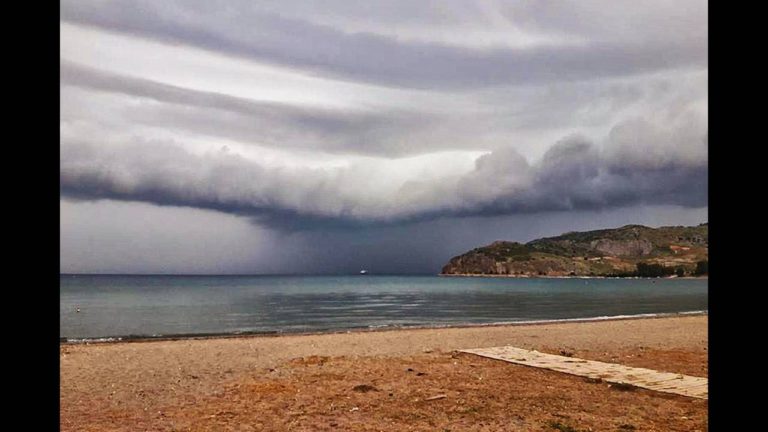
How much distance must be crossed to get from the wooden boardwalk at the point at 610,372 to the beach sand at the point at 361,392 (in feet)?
1.50

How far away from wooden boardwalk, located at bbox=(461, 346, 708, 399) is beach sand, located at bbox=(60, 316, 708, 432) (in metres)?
0.46

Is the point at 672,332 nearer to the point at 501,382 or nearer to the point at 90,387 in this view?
the point at 501,382

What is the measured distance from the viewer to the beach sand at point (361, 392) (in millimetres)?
9656

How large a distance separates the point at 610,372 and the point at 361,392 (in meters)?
5.99

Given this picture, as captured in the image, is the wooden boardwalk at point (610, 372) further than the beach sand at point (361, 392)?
Yes

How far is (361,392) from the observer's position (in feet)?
39.7

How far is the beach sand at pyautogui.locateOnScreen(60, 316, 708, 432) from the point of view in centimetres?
966

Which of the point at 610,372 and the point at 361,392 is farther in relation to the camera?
the point at 610,372

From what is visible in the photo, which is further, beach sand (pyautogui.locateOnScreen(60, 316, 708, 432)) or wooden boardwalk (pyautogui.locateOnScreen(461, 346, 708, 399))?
wooden boardwalk (pyautogui.locateOnScreen(461, 346, 708, 399))
